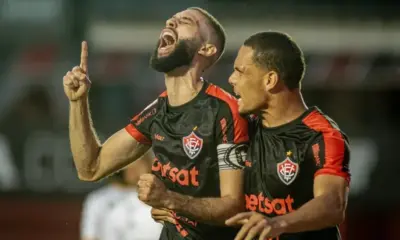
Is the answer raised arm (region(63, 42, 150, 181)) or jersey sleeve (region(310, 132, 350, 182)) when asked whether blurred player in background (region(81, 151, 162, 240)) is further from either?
jersey sleeve (region(310, 132, 350, 182))

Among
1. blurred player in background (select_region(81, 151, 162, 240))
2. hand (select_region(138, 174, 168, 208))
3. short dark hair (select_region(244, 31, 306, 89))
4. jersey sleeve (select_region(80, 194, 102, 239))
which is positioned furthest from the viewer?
jersey sleeve (select_region(80, 194, 102, 239))

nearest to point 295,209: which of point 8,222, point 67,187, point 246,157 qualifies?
point 246,157

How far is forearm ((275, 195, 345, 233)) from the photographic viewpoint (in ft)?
6.73

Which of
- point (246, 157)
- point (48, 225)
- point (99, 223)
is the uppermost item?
point (246, 157)

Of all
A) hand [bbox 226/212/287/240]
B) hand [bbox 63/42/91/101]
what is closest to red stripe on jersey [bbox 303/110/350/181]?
hand [bbox 226/212/287/240]

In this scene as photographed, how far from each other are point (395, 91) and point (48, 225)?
8.10 feet

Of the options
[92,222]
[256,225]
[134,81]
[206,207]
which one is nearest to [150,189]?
[206,207]

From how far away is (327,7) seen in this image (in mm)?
6719

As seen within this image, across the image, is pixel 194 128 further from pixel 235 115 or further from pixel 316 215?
pixel 316 215

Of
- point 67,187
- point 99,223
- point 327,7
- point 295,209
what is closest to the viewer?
point 295,209

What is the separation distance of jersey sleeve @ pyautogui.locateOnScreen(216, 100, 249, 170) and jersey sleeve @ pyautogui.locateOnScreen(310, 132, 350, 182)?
0.16 meters

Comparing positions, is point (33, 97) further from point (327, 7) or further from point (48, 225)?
point (327, 7)

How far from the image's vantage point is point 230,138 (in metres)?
2.20

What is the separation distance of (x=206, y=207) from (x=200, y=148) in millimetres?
146
